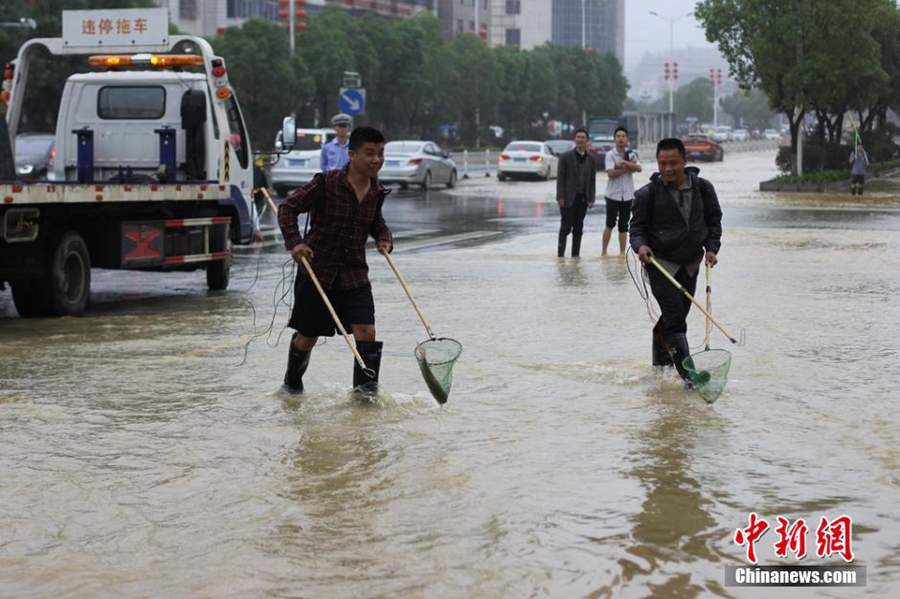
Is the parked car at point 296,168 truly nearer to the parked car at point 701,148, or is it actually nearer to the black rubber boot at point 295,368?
the black rubber boot at point 295,368

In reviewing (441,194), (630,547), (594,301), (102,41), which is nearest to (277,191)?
(441,194)

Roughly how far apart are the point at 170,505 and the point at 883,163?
49891 mm

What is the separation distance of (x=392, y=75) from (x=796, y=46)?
111 feet

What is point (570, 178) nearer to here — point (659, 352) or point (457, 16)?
point (659, 352)

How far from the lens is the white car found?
4806 centimetres

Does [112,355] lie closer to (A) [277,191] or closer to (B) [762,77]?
(A) [277,191]

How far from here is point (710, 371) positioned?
848 centimetres

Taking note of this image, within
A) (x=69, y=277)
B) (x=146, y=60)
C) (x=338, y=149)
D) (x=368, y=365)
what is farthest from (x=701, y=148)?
(x=368, y=365)

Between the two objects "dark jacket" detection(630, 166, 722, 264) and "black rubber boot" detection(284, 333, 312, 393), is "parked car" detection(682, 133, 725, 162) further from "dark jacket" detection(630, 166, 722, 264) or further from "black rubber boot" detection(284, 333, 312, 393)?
"black rubber boot" detection(284, 333, 312, 393)

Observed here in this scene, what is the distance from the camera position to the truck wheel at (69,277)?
1301 cm

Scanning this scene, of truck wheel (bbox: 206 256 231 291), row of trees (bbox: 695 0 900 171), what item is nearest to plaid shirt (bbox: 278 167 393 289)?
truck wheel (bbox: 206 256 231 291)

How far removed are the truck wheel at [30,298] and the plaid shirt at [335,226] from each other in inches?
203

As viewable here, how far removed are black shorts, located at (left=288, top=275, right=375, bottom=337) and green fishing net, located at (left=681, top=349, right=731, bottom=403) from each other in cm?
176

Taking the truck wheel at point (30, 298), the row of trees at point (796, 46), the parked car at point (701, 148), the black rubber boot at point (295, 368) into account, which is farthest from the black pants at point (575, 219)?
the parked car at point (701, 148)
